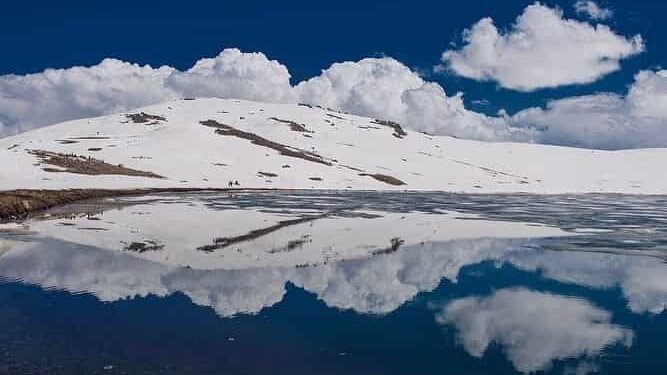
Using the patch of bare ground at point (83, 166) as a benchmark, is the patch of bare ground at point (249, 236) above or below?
below

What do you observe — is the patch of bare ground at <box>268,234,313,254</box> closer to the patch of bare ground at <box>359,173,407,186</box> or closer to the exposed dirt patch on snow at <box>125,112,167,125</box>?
the patch of bare ground at <box>359,173,407,186</box>

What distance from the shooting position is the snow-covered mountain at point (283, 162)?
7962cm

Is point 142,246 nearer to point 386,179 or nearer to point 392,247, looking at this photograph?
point 392,247

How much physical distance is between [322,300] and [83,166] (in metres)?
68.5

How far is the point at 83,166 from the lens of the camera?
80.1 meters

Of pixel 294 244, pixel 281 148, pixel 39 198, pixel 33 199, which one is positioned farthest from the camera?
pixel 281 148

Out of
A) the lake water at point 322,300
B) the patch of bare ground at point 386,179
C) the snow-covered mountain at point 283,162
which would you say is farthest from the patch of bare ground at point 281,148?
the lake water at point 322,300

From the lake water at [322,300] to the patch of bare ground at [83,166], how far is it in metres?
41.0

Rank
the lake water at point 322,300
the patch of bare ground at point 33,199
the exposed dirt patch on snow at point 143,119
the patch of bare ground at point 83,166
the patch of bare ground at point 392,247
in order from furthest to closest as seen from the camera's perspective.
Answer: the exposed dirt patch on snow at point 143,119, the patch of bare ground at point 83,166, the patch of bare ground at point 33,199, the patch of bare ground at point 392,247, the lake water at point 322,300

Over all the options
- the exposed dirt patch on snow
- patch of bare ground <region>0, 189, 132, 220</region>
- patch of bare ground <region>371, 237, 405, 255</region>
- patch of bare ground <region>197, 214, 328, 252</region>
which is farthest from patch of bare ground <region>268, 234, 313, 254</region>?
the exposed dirt patch on snow

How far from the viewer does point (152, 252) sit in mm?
27094

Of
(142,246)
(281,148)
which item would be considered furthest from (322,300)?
(281,148)

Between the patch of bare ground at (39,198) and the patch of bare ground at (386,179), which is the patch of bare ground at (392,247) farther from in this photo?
the patch of bare ground at (386,179)

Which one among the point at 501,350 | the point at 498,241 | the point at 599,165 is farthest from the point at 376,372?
the point at 599,165
